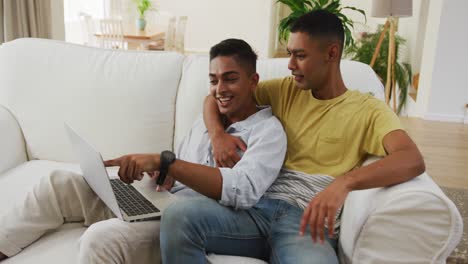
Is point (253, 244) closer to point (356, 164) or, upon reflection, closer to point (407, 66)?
point (356, 164)

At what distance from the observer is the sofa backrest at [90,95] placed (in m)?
1.86

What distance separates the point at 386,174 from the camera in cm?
112

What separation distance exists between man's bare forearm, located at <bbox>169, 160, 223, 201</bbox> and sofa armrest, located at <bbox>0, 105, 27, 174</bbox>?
102 cm

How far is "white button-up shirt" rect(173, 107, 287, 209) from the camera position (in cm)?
125

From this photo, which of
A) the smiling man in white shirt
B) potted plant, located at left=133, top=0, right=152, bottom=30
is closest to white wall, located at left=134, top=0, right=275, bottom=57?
potted plant, located at left=133, top=0, right=152, bottom=30

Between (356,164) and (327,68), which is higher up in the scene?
(327,68)

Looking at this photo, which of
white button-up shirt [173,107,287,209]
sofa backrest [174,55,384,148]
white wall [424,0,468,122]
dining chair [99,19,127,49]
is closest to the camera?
white button-up shirt [173,107,287,209]

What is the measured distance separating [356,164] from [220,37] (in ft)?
19.5

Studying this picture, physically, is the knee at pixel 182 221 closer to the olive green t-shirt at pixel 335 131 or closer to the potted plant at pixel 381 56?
the olive green t-shirt at pixel 335 131

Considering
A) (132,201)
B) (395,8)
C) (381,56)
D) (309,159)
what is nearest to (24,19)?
(132,201)

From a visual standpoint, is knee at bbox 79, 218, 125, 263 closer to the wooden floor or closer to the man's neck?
the man's neck

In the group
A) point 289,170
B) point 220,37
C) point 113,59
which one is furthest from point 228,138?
point 220,37

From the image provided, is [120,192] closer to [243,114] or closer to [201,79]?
[243,114]

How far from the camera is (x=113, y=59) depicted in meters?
1.96
